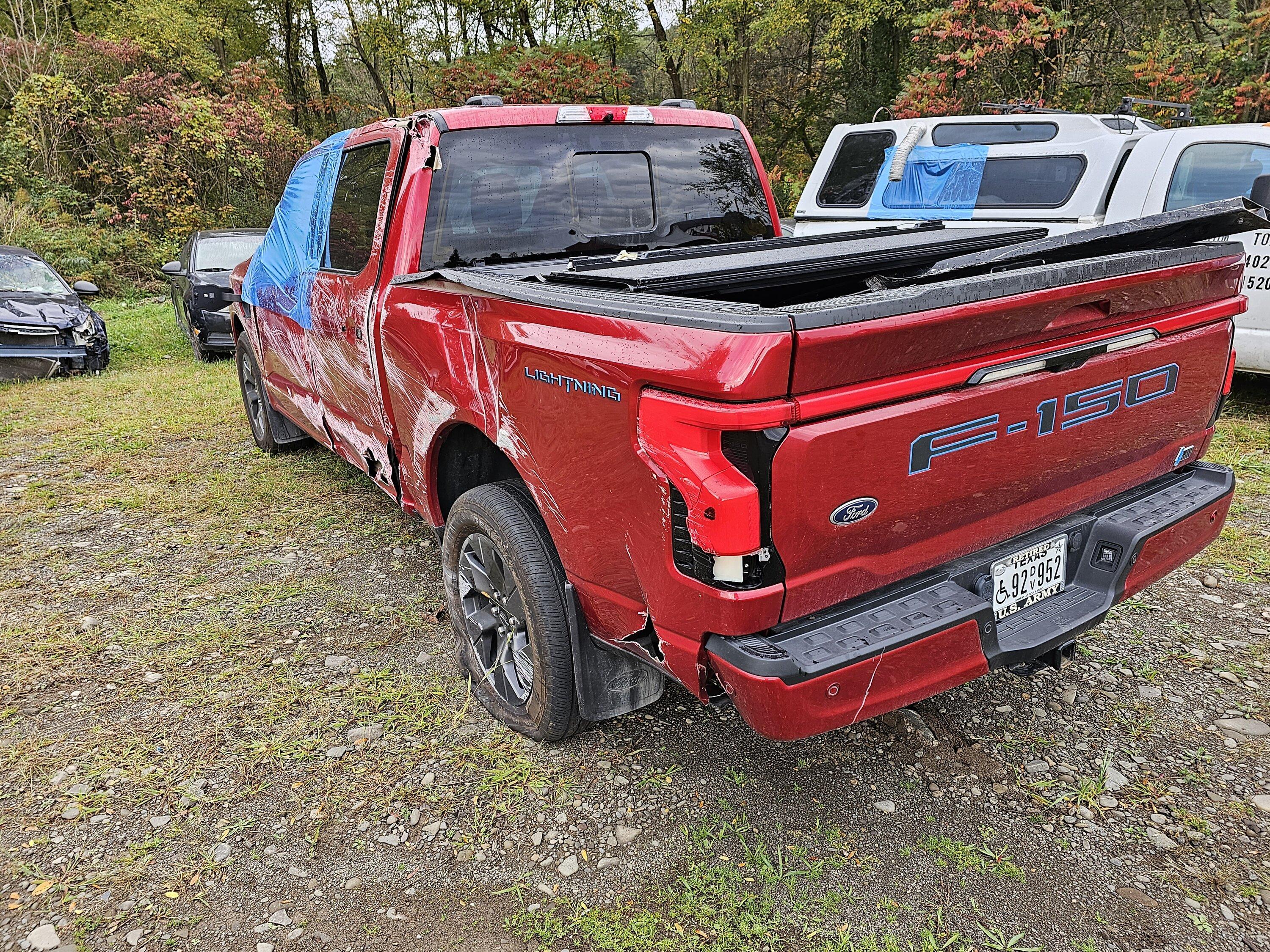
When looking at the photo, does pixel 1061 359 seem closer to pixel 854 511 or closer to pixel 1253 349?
pixel 854 511

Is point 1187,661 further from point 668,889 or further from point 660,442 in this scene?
point 660,442

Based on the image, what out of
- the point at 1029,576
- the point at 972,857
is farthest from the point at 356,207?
the point at 972,857

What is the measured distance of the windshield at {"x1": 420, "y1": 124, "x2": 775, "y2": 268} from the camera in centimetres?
326

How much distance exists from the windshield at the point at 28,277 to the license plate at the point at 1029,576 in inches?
428

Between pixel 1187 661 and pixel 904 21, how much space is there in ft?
46.0

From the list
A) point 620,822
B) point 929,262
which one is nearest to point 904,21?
point 929,262

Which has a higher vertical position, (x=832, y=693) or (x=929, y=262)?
(x=929, y=262)

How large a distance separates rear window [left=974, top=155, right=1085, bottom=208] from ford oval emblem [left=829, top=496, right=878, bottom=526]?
5.87 metres

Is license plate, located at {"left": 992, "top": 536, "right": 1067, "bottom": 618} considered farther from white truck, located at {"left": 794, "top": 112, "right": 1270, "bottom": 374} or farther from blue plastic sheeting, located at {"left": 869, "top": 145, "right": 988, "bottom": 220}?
blue plastic sheeting, located at {"left": 869, "top": 145, "right": 988, "bottom": 220}

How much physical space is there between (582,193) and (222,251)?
927cm

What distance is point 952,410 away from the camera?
200cm

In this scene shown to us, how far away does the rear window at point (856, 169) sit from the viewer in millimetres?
7680

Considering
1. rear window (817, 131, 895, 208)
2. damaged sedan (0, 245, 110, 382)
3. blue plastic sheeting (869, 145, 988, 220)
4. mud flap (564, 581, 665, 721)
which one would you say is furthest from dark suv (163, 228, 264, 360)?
mud flap (564, 581, 665, 721)

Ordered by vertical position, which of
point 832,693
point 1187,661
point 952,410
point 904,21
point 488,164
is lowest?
point 1187,661
